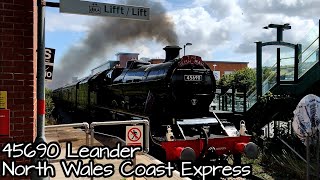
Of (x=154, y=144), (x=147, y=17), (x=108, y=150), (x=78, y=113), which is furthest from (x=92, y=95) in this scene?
(x=147, y=17)

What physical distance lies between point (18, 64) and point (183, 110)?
20.0ft

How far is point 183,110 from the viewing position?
1026cm

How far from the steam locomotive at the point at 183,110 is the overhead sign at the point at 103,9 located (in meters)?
4.04

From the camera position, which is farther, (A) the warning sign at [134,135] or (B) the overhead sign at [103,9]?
(A) the warning sign at [134,135]

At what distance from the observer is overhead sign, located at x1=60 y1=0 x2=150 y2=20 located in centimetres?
493

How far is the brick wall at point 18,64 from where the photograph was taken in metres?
4.71

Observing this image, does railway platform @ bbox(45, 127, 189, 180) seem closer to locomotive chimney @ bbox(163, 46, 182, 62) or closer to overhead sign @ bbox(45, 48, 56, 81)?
overhead sign @ bbox(45, 48, 56, 81)

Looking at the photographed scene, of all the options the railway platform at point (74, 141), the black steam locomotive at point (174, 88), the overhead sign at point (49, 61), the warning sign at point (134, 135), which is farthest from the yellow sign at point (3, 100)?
the black steam locomotive at point (174, 88)

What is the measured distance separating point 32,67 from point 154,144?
5067 millimetres

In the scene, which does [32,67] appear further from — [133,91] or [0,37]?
[133,91]

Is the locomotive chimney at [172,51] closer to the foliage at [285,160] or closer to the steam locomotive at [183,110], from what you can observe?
the steam locomotive at [183,110]

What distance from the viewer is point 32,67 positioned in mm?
4832

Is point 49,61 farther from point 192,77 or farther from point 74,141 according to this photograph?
point 192,77

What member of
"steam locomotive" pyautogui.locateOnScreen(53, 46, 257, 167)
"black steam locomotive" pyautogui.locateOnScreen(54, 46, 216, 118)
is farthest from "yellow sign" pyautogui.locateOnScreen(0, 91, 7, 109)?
"black steam locomotive" pyautogui.locateOnScreen(54, 46, 216, 118)
